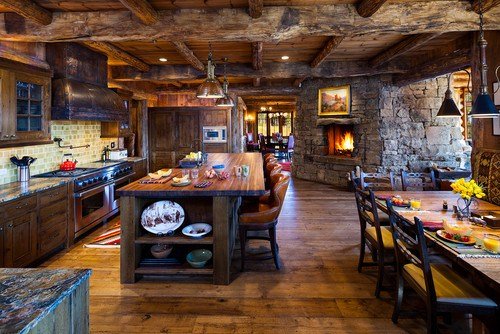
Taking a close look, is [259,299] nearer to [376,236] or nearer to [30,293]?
[376,236]

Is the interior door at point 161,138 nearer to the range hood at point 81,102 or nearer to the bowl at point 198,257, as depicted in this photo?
the range hood at point 81,102

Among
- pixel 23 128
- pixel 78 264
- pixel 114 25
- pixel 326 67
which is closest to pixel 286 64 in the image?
pixel 326 67

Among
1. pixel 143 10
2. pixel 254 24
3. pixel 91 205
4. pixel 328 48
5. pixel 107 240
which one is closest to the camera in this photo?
pixel 143 10

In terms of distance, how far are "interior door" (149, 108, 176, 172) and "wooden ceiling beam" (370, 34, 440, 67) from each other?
586 cm

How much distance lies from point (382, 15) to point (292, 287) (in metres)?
3.05

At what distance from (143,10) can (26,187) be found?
89.2 inches

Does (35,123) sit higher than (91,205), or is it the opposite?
(35,123)

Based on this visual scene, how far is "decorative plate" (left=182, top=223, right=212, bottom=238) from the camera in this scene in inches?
117

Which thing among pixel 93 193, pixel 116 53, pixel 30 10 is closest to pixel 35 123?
pixel 93 193

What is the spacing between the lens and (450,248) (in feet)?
6.15

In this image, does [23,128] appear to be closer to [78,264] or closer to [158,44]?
[78,264]

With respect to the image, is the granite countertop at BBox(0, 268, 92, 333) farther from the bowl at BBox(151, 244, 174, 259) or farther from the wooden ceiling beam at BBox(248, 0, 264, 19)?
the wooden ceiling beam at BBox(248, 0, 264, 19)

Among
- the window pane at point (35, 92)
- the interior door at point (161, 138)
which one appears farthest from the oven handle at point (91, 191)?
the interior door at point (161, 138)

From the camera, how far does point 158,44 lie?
5027 mm
